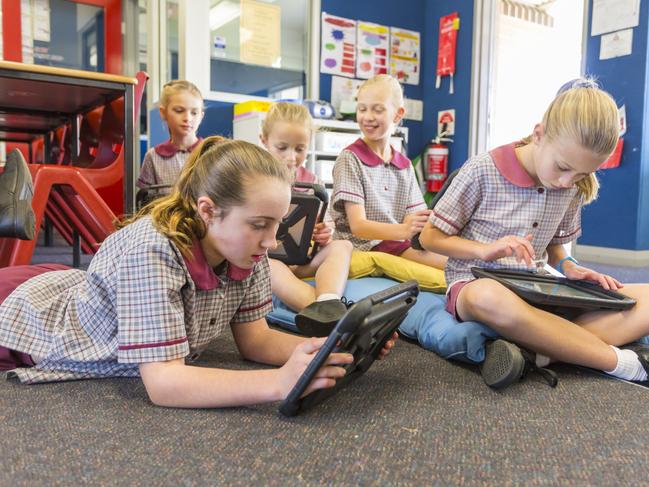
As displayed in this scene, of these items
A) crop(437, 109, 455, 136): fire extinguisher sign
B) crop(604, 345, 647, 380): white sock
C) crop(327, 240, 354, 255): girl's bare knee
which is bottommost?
crop(604, 345, 647, 380): white sock

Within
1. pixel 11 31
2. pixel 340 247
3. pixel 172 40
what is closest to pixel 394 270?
pixel 340 247

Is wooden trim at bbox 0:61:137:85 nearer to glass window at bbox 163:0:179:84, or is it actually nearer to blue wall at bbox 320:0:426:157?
glass window at bbox 163:0:179:84

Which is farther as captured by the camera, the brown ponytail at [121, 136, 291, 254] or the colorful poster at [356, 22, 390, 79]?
the colorful poster at [356, 22, 390, 79]

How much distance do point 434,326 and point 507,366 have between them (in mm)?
265

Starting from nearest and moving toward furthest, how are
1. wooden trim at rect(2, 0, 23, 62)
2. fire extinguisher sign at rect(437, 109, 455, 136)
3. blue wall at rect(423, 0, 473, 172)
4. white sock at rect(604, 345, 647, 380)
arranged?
white sock at rect(604, 345, 647, 380) < blue wall at rect(423, 0, 473, 172) < fire extinguisher sign at rect(437, 109, 455, 136) < wooden trim at rect(2, 0, 23, 62)

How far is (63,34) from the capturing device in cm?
491

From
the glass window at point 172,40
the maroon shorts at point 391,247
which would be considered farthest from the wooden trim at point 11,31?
the maroon shorts at point 391,247

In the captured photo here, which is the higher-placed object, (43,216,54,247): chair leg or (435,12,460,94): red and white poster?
(435,12,460,94): red and white poster

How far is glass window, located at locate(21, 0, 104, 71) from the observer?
185 inches

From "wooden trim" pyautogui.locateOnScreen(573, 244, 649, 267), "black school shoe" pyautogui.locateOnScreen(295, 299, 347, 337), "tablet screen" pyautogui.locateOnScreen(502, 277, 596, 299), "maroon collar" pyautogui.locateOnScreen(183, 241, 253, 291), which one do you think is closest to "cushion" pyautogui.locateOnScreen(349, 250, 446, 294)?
"tablet screen" pyautogui.locateOnScreen(502, 277, 596, 299)

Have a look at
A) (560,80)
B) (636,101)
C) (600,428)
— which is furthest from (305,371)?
(560,80)

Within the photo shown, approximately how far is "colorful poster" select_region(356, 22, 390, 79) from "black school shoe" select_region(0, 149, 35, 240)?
311 cm

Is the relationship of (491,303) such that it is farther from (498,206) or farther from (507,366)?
(498,206)

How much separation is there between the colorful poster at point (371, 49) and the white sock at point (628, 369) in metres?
3.31
